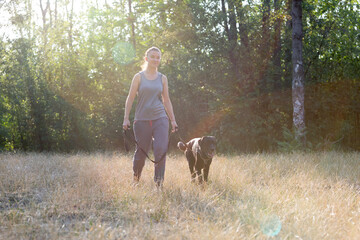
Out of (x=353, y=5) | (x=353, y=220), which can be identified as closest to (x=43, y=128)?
(x=353, y=220)

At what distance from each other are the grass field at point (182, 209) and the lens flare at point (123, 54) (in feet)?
37.1

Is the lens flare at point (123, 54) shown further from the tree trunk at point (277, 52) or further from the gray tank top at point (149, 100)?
the gray tank top at point (149, 100)

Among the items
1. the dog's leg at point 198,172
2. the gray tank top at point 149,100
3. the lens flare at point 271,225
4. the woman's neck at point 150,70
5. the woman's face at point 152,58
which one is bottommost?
the lens flare at point 271,225

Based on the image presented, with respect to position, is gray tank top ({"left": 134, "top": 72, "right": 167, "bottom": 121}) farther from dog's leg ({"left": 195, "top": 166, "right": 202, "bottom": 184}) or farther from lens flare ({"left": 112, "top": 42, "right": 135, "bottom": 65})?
lens flare ({"left": 112, "top": 42, "right": 135, "bottom": 65})

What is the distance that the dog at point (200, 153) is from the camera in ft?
18.1

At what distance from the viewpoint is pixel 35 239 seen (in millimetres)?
3365

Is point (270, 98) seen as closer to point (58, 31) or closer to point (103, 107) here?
point (103, 107)

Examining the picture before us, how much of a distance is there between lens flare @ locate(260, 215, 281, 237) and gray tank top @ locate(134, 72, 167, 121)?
2315 millimetres

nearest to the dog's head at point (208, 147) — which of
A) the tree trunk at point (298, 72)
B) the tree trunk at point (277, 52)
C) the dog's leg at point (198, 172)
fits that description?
the dog's leg at point (198, 172)

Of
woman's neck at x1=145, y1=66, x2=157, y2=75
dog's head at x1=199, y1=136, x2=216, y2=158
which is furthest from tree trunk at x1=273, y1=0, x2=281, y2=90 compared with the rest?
woman's neck at x1=145, y1=66, x2=157, y2=75

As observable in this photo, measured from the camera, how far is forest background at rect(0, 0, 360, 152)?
1301 centimetres

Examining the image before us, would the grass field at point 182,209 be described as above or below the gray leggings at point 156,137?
below

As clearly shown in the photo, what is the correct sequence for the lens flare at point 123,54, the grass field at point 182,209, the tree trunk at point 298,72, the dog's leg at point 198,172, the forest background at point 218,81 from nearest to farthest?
the grass field at point 182,209 < the dog's leg at point 198,172 < the tree trunk at point 298,72 < the forest background at point 218,81 < the lens flare at point 123,54

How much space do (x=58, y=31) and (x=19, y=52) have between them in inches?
177
